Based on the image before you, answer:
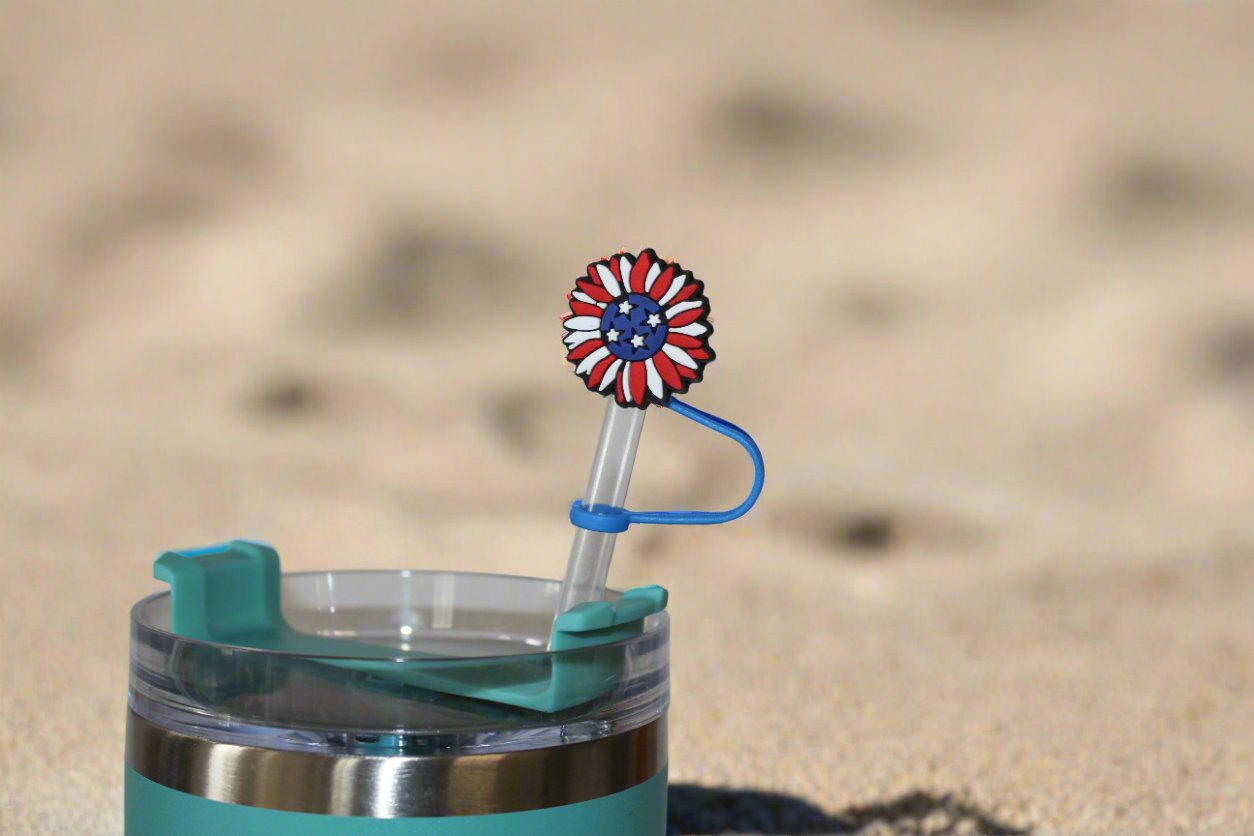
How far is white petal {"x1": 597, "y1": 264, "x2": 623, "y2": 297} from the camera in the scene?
2.35 ft

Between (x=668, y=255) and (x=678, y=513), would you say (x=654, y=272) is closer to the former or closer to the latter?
(x=678, y=513)

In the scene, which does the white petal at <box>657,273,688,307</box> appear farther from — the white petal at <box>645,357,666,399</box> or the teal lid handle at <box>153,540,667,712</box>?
the teal lid handle at <box>153,540,667,712</box>

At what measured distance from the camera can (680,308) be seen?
707 millimetres

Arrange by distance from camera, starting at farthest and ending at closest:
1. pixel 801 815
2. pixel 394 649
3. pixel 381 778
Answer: pixel 801 815 → pixel 394 649 → pixel 381 778

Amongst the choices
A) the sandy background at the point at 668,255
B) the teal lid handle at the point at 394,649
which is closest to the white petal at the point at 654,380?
the teal lid handle at the point at 394,649

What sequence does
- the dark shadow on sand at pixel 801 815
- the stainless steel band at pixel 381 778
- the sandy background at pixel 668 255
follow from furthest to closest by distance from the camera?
the sandy background at pixel 668 255 < the dark shadow on sand at pixel 801 815 < the stainless steel band at pixel 381 778

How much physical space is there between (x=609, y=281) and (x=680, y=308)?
0.04 metres

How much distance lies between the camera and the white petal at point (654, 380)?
2.32 feet

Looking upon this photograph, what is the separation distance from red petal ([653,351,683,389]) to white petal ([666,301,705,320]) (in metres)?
0.02

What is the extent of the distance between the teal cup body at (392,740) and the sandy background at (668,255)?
1.31m

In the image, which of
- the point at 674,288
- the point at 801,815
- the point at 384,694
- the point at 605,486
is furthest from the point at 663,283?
the point at 801,815

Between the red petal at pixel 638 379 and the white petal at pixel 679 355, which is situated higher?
the white petal at pixel 679 355

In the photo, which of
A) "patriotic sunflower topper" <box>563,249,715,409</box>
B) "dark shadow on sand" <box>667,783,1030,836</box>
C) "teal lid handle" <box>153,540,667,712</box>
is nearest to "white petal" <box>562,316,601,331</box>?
"patriotic sunflower topper" <box>563,249,715,409</box>

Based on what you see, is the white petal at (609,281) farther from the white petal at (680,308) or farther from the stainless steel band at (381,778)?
the stainless steel band at (381,778)
